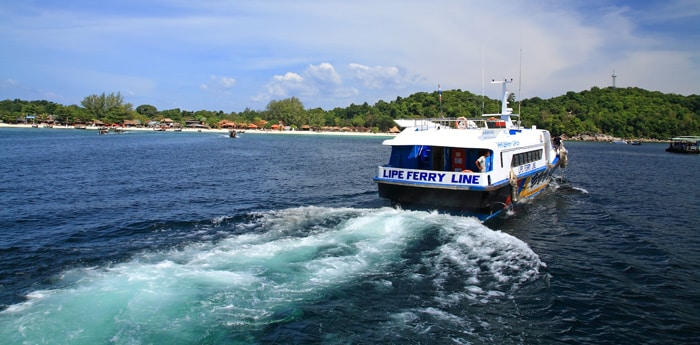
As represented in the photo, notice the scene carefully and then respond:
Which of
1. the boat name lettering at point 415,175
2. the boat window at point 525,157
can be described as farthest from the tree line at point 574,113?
the boat name lettering at point 415,175

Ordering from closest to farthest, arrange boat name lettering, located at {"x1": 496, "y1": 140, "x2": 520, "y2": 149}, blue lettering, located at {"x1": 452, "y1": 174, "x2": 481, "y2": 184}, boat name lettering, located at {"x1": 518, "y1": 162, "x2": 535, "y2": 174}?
1. blue lettering, located at {"x1": 452, "y1": 174, "x2": 481, "y2": 184}
2. boat name lettering, located at {"x1": 496, "y1": 140, "x2": 520, "y2": 149}
3. boat name lettering, located at {"x1": 518, "y1": 162, "x2": 535, "y2": 174}

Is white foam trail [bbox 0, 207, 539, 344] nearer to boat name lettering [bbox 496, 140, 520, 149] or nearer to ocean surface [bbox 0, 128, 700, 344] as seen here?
ocean surface [bbox 0, 128, 700, 344]

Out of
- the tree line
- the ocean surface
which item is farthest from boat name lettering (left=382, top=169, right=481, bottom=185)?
the tree line

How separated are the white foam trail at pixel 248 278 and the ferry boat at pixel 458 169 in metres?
1.10

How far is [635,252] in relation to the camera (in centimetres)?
1642

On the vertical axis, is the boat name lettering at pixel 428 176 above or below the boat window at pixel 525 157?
below

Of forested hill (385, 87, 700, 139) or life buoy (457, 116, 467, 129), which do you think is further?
forested hill (385, 87, 700, 139)

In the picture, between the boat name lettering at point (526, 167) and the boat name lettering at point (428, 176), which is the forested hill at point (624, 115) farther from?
the boat name lettering at point (428, 176)

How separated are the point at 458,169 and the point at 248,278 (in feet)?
41.2

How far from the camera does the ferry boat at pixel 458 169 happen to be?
61.5ft

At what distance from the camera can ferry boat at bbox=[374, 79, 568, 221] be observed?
1875 cm

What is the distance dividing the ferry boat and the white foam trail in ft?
3.59

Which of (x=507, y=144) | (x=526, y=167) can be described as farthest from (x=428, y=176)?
(x=526, y=167)

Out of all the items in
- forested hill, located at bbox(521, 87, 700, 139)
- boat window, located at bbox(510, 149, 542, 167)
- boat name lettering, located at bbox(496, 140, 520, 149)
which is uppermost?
forested hill, located at bbox(521, 87, 700, 139)
